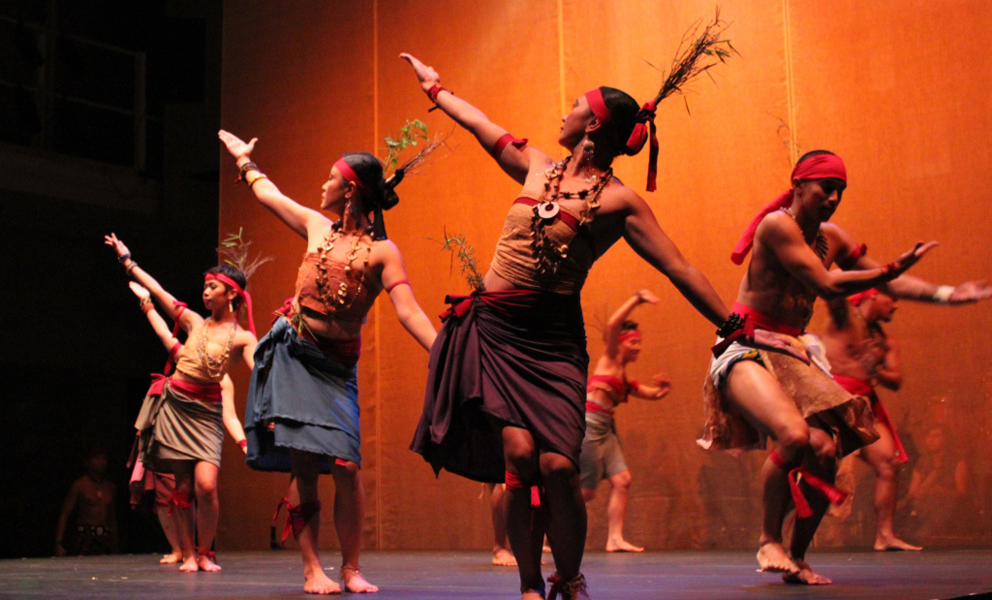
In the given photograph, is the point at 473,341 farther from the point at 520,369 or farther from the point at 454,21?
the point at 454,21

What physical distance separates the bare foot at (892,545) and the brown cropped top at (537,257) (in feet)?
12.4

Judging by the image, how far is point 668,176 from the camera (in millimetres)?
6926

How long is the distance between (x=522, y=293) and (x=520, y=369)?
0.63 ft

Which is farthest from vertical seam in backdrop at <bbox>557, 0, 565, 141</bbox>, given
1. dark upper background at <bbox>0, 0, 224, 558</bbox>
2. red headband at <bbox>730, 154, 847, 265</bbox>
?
dark upper background at <bbox>0, 0, 224, 558</bbox>

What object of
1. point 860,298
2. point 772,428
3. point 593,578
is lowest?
point 593,578

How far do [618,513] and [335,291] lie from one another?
11.3 feet

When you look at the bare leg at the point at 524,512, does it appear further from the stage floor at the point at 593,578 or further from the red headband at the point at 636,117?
the red headband at the point at 636,117

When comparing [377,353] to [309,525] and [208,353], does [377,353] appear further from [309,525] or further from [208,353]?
[309,525]

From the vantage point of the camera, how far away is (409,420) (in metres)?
7.77

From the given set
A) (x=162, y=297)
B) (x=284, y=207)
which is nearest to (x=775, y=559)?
(x=284, y=207)

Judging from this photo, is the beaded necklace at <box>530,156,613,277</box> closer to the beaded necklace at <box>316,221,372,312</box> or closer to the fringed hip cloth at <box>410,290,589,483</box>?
the fringed hip cloth at <box>410,290,589,483</box>

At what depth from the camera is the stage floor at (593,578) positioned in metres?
3.33

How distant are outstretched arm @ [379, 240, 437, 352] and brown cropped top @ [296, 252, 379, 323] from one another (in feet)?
0.26

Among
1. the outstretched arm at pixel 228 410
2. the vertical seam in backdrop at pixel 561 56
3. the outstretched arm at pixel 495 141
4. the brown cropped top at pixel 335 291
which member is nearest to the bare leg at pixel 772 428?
the outstretched arm at pixel 495 141
